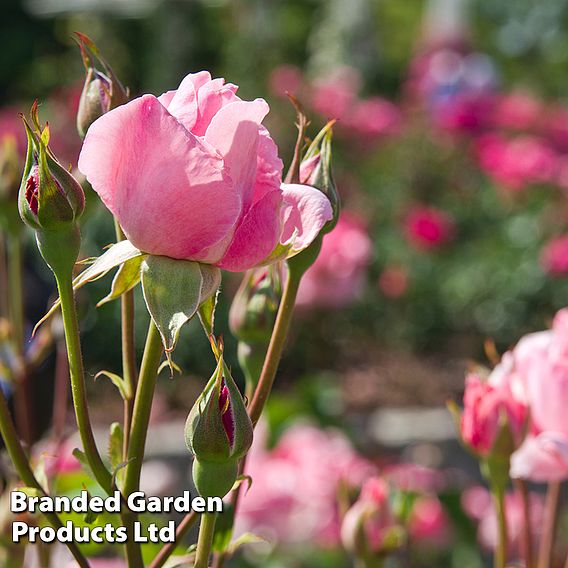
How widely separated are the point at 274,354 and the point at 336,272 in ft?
4.47

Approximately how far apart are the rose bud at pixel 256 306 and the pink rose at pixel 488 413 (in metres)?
0.12

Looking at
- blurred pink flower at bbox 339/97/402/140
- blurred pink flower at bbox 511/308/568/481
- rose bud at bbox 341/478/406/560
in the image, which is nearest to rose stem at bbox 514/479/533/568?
blurred pink flower at bbox 511/308/568/481

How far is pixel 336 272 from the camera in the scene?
179 cm

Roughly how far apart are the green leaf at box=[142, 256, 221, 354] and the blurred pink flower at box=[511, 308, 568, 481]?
0.26 metres

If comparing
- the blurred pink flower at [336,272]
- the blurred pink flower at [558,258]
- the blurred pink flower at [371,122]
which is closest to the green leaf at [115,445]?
the blurred pink flower at [336,272]

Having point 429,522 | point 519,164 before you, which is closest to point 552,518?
point 429,522

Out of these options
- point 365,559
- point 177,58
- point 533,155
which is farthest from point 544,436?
point 177,58

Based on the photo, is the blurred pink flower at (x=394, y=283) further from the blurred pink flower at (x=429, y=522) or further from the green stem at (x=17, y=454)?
the green stem at (x=17, y=454)

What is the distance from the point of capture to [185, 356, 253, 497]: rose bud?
14.8 inches

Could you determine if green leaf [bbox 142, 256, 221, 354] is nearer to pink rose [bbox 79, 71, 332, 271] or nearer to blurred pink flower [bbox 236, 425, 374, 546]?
pink rose [bbox 79, 71, 332, 271]

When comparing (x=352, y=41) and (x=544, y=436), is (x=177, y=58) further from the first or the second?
(x=544, y=436)

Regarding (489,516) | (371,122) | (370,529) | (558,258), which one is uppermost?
(371,122)

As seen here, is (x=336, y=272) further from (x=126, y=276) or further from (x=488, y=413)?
(x=126, y=276)

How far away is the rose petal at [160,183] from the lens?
14.2 inches
